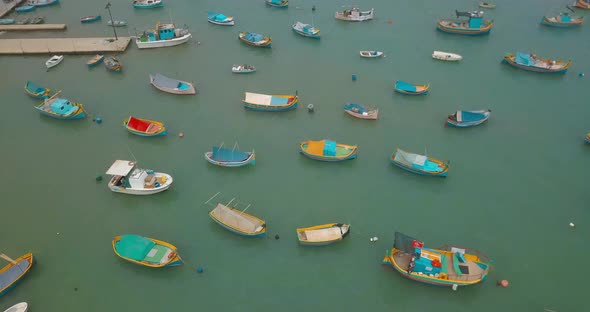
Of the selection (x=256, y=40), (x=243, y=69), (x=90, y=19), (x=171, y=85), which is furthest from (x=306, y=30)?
(x=90, y=19)

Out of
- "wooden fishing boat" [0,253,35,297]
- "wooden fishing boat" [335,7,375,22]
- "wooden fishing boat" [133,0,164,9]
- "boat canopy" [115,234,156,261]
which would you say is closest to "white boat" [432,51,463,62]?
"wooden fishing boat" [335,7,375,22]

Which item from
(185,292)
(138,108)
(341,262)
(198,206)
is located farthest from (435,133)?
(138,108)

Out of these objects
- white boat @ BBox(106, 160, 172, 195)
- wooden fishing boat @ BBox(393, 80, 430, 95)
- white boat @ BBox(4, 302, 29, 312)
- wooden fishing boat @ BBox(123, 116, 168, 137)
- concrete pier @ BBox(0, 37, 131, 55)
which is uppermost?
concrete pier @ BBox(0, 37, 131, 55)

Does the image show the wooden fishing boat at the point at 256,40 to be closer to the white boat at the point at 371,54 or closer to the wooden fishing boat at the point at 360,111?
the white boat at the point at 371,54

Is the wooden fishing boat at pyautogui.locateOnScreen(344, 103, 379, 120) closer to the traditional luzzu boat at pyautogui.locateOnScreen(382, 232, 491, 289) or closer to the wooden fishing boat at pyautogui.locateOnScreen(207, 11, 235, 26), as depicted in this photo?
the traditional luzzu boat at pyautogui.locateOnScreen(382, 232, 491, 289)

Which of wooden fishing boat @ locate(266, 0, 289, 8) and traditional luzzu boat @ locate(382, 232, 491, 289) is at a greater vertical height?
wooden fishing boat @ locate(266, 0, 289, 8)

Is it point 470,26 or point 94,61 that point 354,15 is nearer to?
point 470,26

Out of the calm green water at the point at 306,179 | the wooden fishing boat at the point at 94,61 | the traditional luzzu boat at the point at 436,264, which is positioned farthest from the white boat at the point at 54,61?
the traditional luzzu boat at the point at 436,264

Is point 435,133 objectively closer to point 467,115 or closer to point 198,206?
point 467,115
